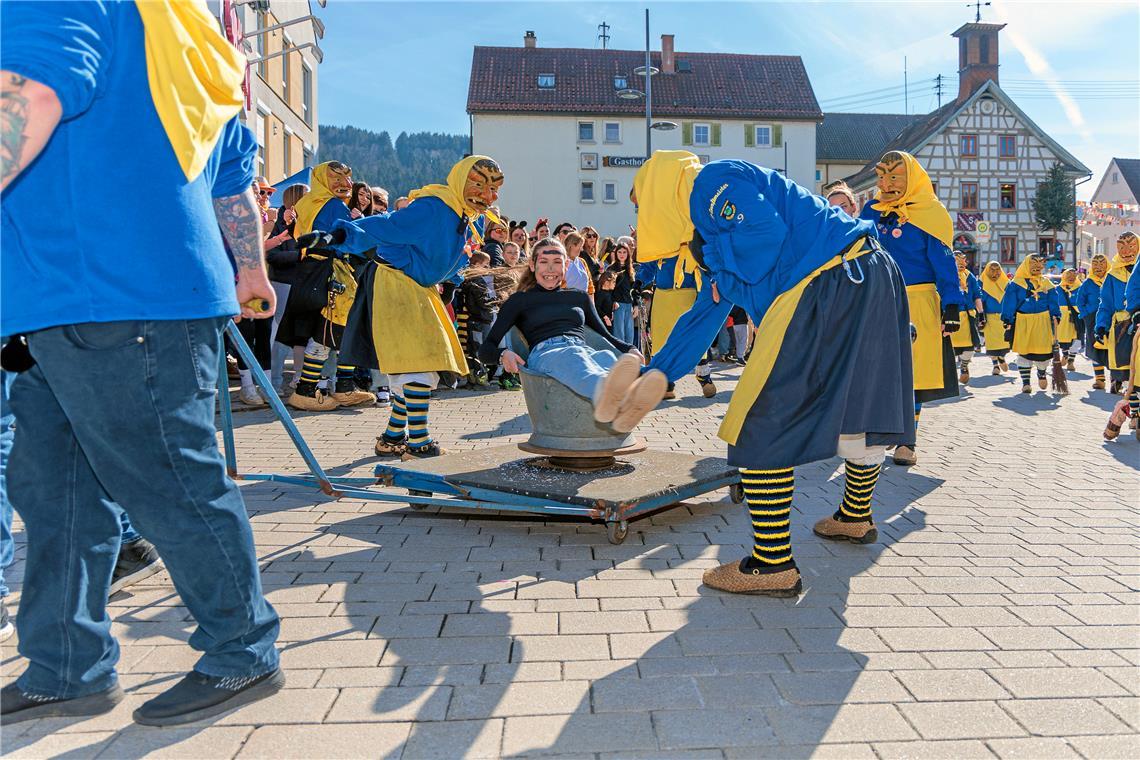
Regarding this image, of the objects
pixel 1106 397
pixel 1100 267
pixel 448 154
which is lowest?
pixel 1106 397

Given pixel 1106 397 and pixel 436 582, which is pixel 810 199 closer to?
pixel 436 582

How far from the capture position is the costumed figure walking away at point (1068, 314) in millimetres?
14938

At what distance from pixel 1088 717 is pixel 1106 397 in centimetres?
1128

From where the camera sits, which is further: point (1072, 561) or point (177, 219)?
point (1072, 561)

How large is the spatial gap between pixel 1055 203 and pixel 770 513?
51305 mm

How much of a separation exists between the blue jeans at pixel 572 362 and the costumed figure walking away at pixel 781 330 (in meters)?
1.34

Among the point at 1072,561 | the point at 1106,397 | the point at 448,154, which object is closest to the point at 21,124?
the point at 1072,561

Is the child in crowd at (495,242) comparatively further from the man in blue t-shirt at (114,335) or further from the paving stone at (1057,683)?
the paving stone at (1057,683)

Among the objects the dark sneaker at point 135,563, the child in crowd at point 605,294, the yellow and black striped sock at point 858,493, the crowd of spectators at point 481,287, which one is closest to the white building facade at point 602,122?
the crowd of spectators at point 481,287

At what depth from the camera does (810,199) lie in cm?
380

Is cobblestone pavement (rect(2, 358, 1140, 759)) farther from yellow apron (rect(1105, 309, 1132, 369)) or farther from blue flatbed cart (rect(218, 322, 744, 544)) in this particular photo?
yellow apron (rect(1105, 309, 1132, 369))

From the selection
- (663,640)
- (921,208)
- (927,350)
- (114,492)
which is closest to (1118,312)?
(921,208)

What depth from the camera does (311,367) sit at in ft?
30.0

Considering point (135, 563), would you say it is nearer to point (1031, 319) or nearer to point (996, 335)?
point (1031, 319)
